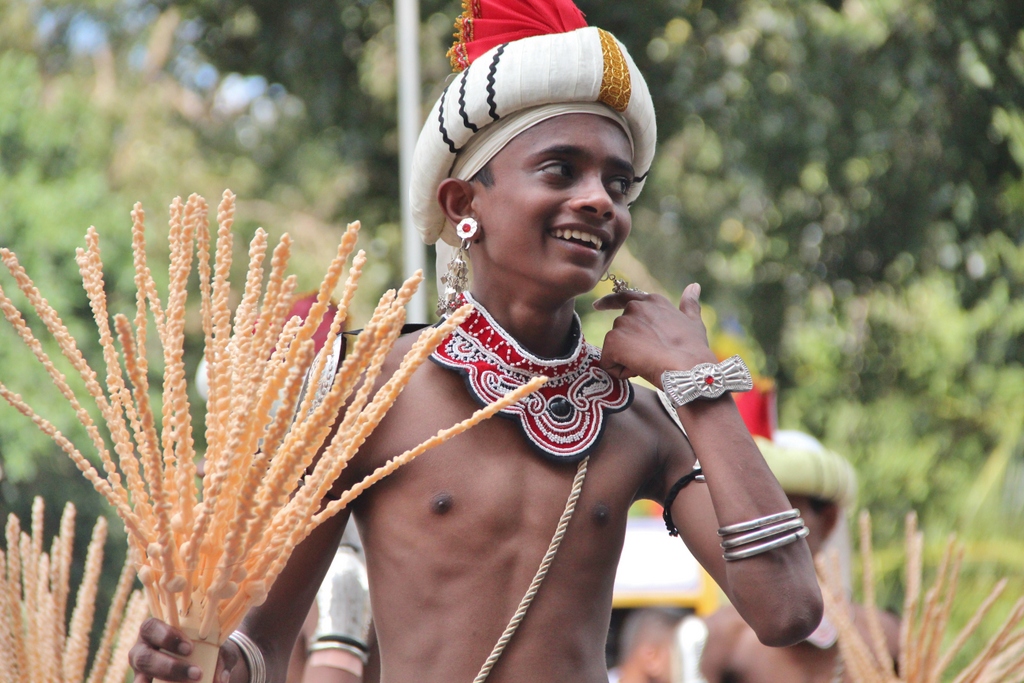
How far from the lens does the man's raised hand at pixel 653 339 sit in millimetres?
2283

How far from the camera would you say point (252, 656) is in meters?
2.13

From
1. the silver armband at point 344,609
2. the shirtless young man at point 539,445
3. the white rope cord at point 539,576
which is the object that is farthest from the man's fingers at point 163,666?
the silver armband at point 344,609

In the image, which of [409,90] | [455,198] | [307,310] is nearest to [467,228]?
[455,198]

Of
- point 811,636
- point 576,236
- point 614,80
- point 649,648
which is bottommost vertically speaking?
point 649,648

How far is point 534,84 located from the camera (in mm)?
2332

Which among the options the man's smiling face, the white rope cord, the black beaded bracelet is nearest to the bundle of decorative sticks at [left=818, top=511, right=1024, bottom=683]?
the black beaded bracelet

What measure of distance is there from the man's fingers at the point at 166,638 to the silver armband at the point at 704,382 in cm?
94

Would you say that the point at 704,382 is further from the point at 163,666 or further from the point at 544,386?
the point at 163,666

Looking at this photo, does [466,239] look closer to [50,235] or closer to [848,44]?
[848,44]

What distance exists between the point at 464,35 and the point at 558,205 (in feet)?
1.56

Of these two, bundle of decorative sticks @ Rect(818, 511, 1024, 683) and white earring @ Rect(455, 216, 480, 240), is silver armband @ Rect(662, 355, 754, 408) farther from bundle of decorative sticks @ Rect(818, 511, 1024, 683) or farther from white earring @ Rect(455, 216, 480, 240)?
bundle of decorative sticks @ Rect(818, 511, 1024, 683)

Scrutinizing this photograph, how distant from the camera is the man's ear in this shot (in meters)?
2.44

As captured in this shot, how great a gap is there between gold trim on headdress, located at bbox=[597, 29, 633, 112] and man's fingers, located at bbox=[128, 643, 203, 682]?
127cm

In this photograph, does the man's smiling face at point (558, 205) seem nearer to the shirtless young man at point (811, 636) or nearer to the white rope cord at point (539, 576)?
the white rope cord at point (539, 576)
